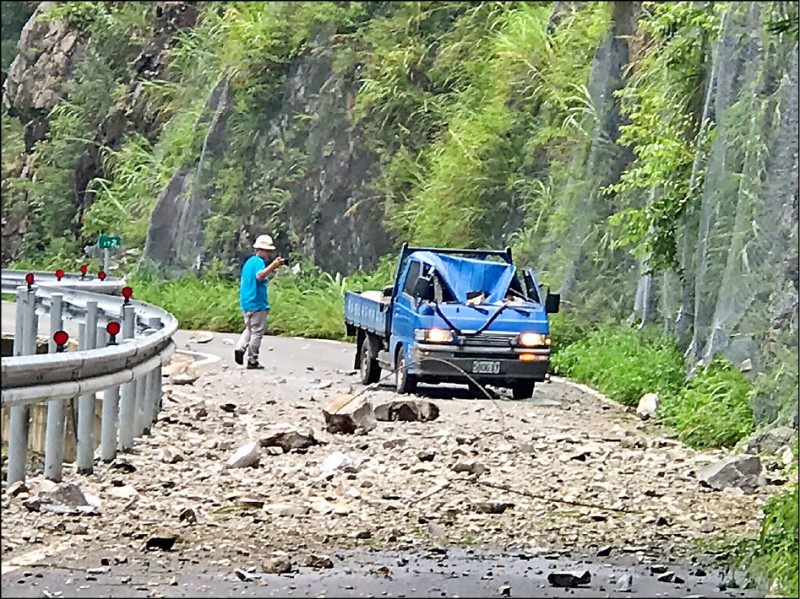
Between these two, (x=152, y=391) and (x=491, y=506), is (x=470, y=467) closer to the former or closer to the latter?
(x=491, y=506)

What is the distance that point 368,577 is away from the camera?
5.31 meters

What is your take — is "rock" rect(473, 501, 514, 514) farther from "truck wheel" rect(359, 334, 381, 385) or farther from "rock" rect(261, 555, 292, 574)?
"truck wheel" rect(359, 334, 381, 385)

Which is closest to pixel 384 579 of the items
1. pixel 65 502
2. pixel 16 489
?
A: pixel 65 502

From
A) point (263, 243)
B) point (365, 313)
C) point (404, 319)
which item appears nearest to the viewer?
point (263, 243)

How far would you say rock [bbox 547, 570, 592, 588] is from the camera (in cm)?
527

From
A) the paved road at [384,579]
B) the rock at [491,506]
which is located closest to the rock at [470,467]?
the rock at [491,506]

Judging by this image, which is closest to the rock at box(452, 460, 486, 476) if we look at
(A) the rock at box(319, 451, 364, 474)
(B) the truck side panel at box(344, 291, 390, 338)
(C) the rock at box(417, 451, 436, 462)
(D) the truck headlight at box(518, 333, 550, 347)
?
(C) the rock at box(417, 451, 436, 462)

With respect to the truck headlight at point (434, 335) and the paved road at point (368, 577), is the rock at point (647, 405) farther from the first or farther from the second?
the paved road at point (368, 577)

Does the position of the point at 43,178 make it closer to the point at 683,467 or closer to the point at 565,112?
the point at 565,112

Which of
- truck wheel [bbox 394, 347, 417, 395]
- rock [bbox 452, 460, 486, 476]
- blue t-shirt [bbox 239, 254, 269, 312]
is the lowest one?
rock [bbox 452, 460, 486, 476]

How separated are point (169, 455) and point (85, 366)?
106 centimetres

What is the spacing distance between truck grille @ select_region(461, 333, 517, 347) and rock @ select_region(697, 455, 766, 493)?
159 centimetres

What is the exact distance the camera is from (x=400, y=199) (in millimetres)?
7125

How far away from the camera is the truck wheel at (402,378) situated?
8562 millimetres
